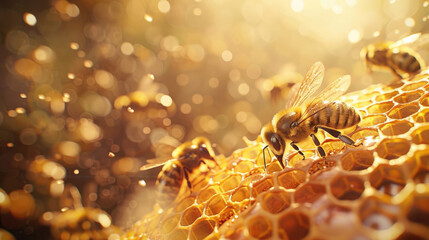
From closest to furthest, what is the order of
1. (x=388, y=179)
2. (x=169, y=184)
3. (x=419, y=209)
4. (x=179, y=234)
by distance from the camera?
(x=419, y=209), (x=388, y=179), (x=179, y=234), (x=169, y=184)

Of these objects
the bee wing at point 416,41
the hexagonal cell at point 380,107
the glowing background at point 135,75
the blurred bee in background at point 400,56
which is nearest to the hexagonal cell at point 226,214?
the glowing background at point 135,75

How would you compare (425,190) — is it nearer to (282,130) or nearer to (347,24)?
(282,130)

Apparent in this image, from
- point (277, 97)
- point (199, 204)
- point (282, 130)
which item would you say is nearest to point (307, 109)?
point (282, 130)

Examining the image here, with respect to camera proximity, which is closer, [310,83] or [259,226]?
[259,226]

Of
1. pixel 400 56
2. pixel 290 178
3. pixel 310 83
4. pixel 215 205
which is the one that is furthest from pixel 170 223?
pixel 400 56

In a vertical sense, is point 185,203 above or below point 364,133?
below

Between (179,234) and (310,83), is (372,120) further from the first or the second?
(179,234)

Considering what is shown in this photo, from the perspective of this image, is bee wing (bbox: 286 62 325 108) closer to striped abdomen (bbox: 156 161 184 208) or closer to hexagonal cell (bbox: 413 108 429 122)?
hexagonal cell (bbox: 413 108 429 122)
